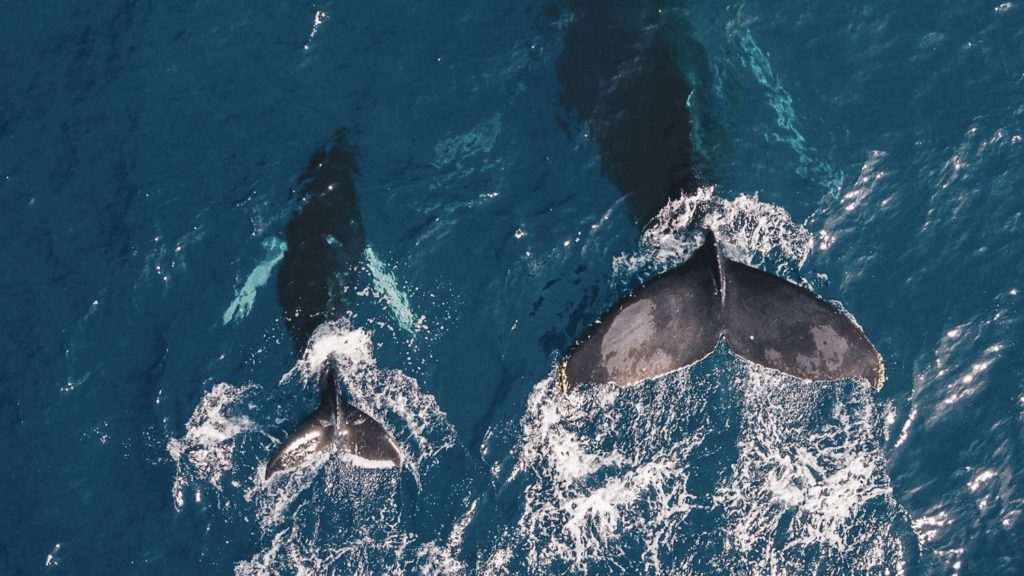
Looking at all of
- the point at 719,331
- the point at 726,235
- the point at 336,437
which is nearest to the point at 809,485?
the point at 719,331

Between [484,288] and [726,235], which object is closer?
[726,235]

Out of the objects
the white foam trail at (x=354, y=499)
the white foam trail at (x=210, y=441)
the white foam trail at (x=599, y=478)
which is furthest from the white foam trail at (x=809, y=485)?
the white foam trail at (x=210, y=441)

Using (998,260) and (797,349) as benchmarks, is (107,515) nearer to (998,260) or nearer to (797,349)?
(797,349)

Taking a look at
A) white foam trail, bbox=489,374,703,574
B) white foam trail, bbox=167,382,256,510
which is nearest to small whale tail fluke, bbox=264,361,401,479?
white foam trail, bbox=167,382,256,510

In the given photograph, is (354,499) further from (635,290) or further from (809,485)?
(809,485)

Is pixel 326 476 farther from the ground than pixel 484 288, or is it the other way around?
pixel 484 288
